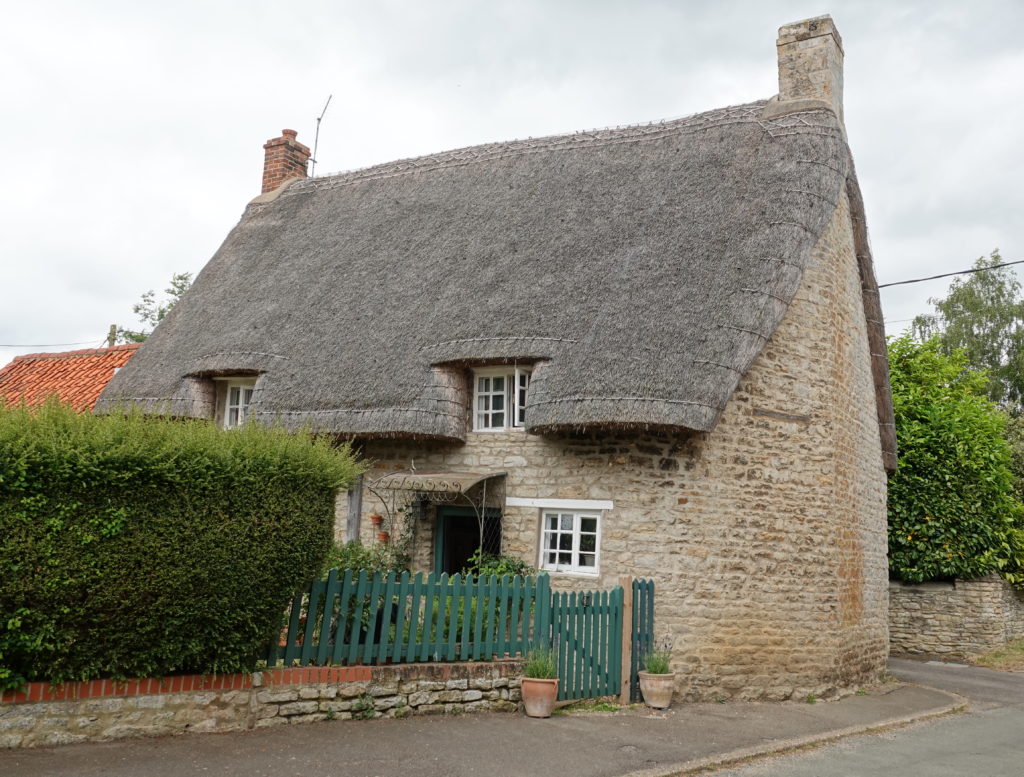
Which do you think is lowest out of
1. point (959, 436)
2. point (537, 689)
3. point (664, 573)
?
point (537, 689)

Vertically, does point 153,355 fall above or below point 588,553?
above

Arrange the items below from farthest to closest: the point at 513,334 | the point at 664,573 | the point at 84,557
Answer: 1. the point at 513,334
2. the point at 664,573
3. the point at 84,557

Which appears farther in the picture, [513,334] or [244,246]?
[244,246]

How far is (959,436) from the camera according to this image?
1642 cm

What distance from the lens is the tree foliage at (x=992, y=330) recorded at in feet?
97.1

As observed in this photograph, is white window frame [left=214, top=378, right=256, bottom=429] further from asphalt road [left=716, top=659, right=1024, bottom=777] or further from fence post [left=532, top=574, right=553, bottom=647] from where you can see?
asphalt road [left=716, top=659, right=1024, bottom=777]

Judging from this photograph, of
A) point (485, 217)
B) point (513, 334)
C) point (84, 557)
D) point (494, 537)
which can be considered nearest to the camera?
point (84, 557)

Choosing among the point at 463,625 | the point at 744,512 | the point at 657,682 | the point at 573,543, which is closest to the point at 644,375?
the point at 744,512

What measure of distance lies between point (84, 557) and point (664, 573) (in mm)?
6310

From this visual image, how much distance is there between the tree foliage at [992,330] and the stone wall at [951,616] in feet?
50.8

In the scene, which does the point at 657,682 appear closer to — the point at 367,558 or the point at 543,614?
the point at 543,614

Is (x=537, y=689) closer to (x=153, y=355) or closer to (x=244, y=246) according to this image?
(x=153, y=355)

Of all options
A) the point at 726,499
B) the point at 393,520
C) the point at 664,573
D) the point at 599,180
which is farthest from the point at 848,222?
the point at 393,520

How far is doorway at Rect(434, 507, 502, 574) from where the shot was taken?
38.2 feet
